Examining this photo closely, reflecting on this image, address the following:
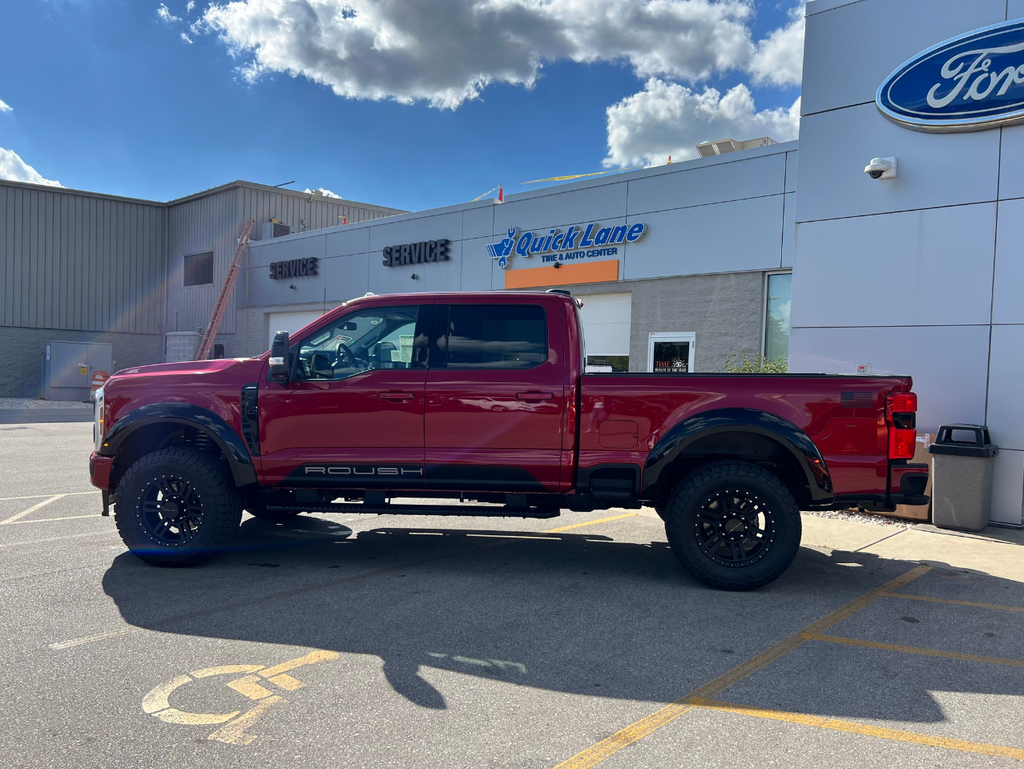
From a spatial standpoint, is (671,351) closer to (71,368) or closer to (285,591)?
(285,591)

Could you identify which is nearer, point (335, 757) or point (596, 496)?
point (335, 757)

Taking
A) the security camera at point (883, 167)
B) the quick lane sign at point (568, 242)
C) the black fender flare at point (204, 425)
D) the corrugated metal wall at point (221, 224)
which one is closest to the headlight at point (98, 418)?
the black fender flare at point (204, 425)

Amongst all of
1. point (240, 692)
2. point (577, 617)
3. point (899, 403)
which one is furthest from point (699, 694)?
point (899, 403)

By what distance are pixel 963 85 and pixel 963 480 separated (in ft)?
13.7

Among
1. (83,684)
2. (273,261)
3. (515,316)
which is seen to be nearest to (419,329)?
(515,316)

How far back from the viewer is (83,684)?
351 centimetres

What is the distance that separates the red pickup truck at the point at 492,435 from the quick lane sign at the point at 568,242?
1108 centimetres

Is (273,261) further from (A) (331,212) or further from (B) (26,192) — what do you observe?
(B) (26,192)

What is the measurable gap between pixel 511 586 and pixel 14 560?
3.75 metres

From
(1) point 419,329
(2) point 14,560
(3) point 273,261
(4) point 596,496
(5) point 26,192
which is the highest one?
(5) point 26,192

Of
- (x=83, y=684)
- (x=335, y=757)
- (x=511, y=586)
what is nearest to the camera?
(x=335, y=757)

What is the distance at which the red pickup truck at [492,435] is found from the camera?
17.0 feet

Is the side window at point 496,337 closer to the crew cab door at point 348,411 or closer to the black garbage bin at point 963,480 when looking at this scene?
the crew cab door at point 348,411

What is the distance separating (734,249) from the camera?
14.5m
